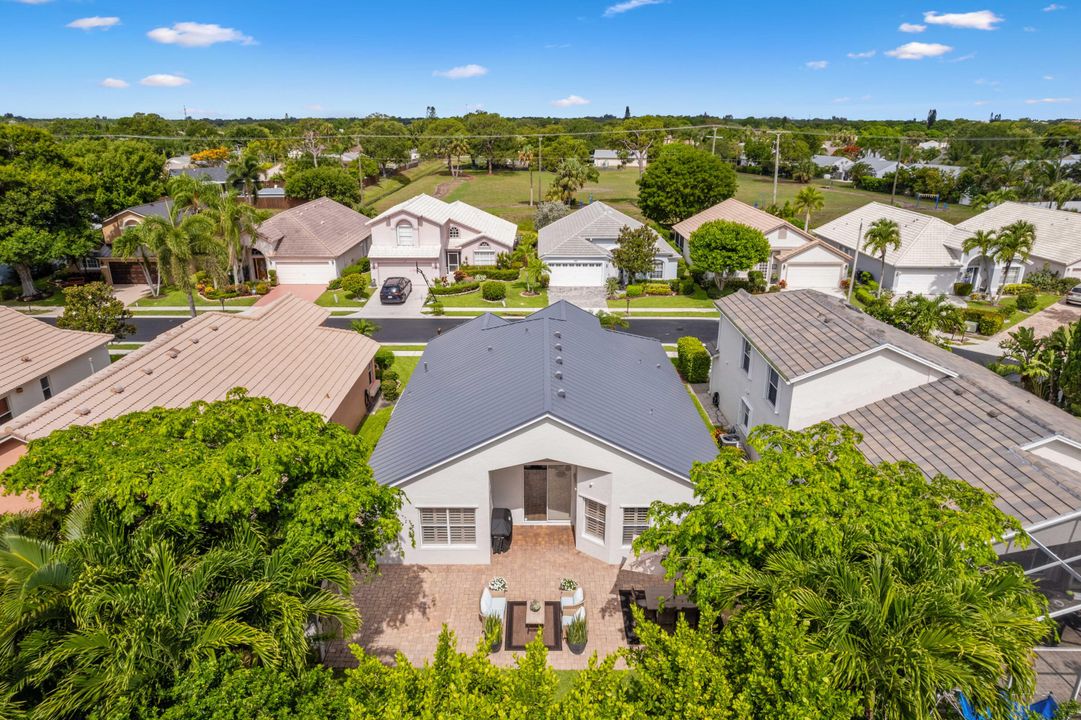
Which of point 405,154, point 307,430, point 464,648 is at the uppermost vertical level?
point 405,154

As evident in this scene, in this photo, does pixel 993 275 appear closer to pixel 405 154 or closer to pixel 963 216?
pixel 963 216

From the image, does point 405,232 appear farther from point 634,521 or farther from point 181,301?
point 634,521

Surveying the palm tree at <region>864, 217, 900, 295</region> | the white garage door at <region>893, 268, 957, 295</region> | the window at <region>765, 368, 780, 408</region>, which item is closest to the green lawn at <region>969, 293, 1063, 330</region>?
the white garage door at <region>893, 268, 957, 295</region>

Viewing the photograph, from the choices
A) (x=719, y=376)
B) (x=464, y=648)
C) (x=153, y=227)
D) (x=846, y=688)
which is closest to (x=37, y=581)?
(x=464, y=648)

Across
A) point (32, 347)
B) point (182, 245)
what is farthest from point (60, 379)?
point (182, 245)

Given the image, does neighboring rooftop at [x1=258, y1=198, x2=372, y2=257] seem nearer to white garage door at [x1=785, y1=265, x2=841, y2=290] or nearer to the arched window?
the arched window

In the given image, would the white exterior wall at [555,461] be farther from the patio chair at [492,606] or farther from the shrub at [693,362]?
the shrub at [693,362]
